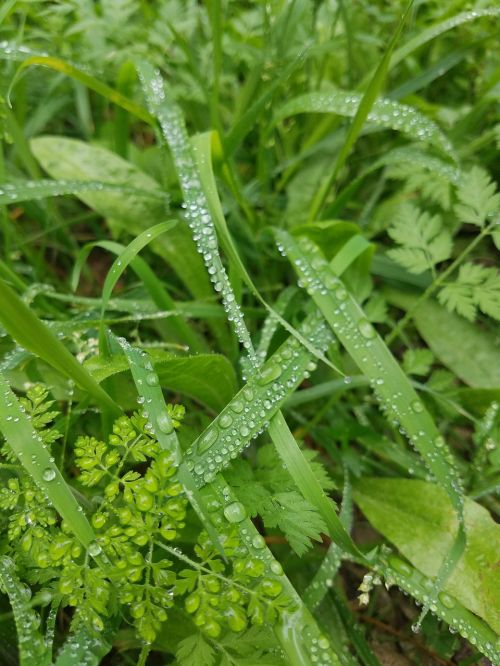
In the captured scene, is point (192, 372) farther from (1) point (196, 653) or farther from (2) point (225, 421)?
(1) point (196, 653)

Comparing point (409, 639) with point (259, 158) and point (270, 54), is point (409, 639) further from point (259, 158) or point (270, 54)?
point (270, 54)

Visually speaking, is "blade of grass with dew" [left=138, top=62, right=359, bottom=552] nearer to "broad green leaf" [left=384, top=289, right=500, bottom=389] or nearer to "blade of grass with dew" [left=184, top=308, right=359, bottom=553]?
"blade of grass with dew" [left=184, top=308, right=359, bottom=553]

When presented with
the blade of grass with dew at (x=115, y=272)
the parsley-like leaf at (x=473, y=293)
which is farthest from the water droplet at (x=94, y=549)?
the parsley-like leaf at (x=473, y=293)

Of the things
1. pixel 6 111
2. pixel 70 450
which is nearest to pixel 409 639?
pixel 70 450

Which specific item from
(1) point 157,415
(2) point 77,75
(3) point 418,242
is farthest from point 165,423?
(2) point 77,75

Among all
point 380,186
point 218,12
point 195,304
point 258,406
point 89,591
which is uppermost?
point 218,12

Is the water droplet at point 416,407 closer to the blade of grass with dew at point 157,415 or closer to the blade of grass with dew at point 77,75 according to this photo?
the blade of grass with dew at point 157,415
